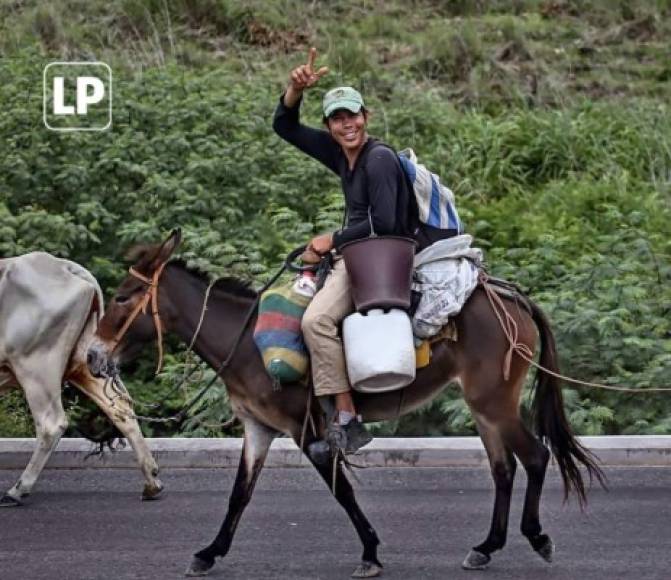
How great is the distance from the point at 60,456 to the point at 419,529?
3.16 meters

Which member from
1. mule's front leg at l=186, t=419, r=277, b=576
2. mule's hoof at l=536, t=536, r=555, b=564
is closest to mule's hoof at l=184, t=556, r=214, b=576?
mule's front leg at l=186, t=419, r=277, b=576

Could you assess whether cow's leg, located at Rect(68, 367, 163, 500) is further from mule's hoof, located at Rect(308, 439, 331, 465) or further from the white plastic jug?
the white plastic jug

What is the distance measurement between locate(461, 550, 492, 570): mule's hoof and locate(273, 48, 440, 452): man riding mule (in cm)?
81

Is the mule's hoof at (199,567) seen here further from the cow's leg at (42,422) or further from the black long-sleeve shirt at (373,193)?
the cow's leg at (42,422)

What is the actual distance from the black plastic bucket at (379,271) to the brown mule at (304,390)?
434 mm

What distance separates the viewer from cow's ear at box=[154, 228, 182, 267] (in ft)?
27.3

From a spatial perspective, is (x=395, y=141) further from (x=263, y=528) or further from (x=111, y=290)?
(x=263, y=528)

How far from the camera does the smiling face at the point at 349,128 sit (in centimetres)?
806

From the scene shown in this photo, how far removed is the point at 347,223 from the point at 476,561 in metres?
1.88

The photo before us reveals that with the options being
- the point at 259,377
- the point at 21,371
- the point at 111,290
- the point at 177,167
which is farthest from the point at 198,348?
the point at 177,167

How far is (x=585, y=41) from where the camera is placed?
20.5 meters

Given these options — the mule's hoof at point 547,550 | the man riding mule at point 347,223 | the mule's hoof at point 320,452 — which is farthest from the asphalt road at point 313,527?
the man riding mule at point 347,223

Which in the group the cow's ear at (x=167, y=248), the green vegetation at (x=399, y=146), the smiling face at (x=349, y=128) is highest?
the smiling face at (x=349, y=128)
